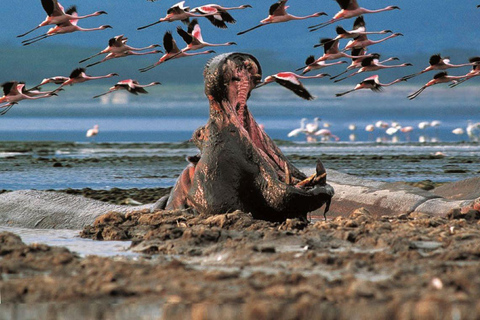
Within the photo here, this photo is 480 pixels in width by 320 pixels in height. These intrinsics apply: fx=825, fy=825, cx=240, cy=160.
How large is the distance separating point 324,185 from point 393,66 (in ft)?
67.1

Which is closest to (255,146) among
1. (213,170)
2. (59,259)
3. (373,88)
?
(213,170)

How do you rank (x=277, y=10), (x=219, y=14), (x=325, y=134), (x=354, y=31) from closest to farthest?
(x=219, y=14) → (x=354, y=31) → (x=277, y=10) → (x=325, y=134)

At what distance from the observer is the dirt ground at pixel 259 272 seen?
3.85m

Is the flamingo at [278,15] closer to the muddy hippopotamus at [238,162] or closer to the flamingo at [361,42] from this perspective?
the flamingo at [361,42]

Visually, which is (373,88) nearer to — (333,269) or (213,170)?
(213,170)

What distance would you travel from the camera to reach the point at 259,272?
481cm

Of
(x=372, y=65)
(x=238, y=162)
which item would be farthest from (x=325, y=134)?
(x=238, y=162)

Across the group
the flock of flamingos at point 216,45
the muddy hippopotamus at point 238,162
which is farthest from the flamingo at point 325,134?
the muddy hippopotamus at point 238,162

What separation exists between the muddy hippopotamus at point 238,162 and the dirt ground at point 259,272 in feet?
0.69

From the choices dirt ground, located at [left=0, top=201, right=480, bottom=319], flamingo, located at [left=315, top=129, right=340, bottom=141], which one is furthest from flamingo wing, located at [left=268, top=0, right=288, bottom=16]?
flamingo, located at [left=315, top=129, right=340, bottom=141]

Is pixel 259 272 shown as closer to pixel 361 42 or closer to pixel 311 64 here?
pixel 311 64

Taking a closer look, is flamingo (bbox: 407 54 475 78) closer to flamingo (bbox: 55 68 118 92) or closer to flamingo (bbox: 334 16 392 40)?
flamingo (bbox: 334 16 392 40)

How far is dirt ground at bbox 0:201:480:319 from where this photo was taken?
12.6 feet

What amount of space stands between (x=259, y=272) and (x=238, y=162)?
270 cm
